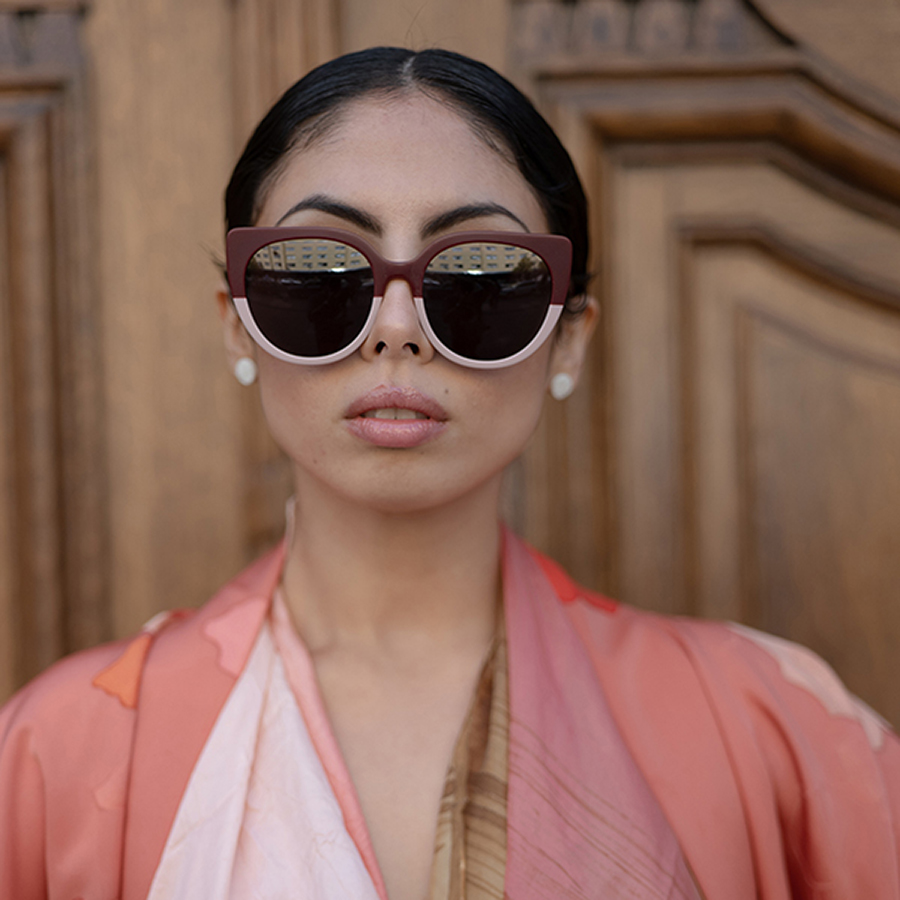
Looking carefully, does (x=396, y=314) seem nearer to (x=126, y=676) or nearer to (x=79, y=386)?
(x=126, y=676)

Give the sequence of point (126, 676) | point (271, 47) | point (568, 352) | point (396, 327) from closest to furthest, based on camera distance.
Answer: point (396, 327) < point (126, 676) < point (568, 352) < point (271, 47)

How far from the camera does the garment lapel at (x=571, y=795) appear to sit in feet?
2.78

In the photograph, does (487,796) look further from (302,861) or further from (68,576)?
(68,576)

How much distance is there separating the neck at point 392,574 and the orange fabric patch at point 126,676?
0.63 feet

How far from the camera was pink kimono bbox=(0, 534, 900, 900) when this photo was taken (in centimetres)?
88

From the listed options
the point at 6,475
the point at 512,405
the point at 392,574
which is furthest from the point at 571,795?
the point at 6,475

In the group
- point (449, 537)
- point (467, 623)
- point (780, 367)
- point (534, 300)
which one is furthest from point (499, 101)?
point (780, 367)

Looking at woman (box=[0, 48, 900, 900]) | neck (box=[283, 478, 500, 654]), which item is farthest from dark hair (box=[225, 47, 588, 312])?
neck (box=[283, 478, 500, 654])

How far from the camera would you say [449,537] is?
101 centimetres

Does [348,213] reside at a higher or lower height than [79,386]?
higher

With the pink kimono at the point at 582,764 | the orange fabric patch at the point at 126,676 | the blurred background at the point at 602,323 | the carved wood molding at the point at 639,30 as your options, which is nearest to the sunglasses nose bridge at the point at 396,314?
the pink kimono at the point at 582,764

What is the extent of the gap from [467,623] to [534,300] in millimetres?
414

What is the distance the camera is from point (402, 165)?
0.90 m

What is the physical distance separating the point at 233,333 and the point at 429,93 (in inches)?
15.2
